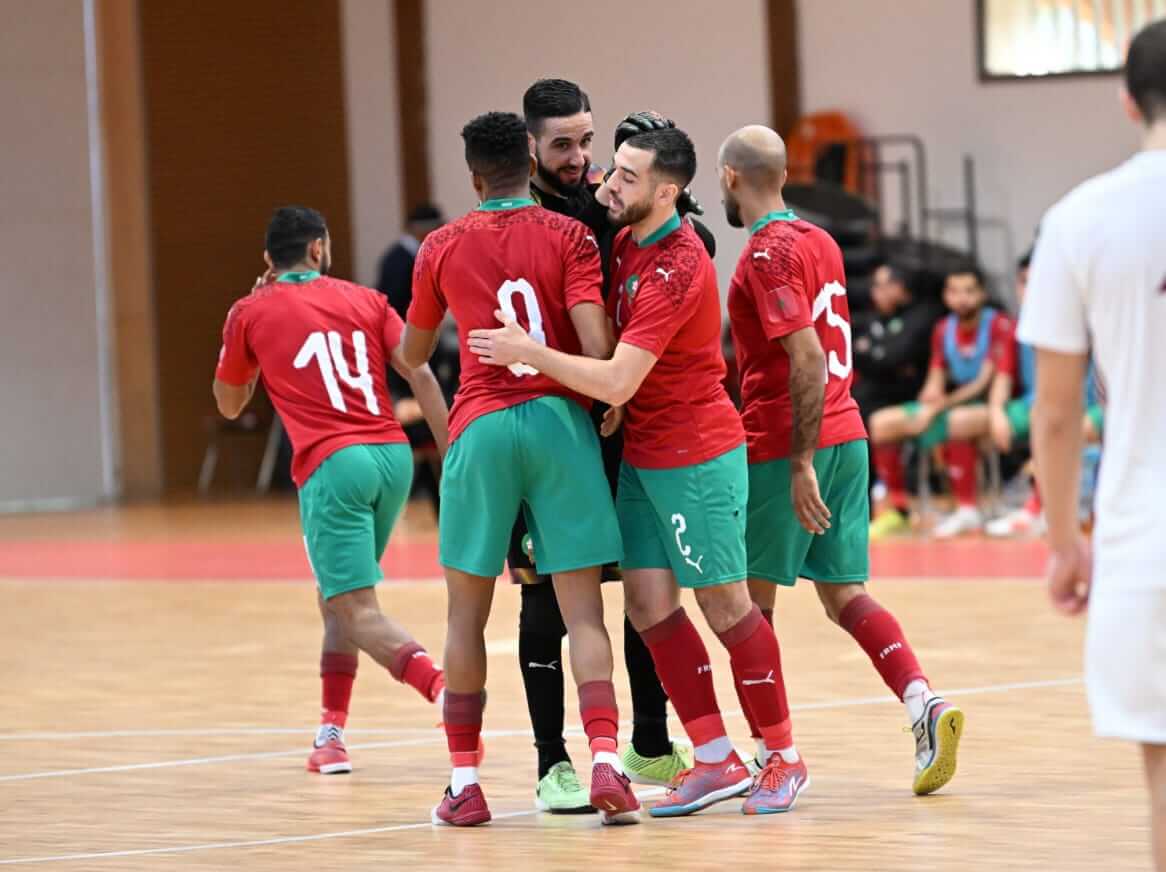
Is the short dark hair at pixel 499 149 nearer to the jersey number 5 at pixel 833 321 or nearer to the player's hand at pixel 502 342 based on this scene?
the player's hand at pixel 502 342

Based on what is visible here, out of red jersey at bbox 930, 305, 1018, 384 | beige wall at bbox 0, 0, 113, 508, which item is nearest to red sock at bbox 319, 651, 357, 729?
red jersey at bbox 930, 305, 1018, 384

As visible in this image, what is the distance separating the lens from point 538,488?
4582 mm

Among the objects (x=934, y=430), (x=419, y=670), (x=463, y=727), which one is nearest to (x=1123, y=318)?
(x=463, y=727)

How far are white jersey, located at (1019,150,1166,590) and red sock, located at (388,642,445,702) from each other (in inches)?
111

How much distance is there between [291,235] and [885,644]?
6.75 feet

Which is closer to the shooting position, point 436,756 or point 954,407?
point 436,756

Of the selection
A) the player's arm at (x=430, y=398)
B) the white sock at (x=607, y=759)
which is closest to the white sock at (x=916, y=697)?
the white sock at (x=607, y=759)

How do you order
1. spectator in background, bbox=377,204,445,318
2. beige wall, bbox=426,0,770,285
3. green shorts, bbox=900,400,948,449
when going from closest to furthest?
1. green shorts, bbox=900,400,948,449
2. spectator in background, bbox=377,204,445,318
3. beige wall, bbox=426,0,770,285

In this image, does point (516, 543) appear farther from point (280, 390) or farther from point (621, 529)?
point (280, 390)

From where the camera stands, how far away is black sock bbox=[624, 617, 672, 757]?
5.28m

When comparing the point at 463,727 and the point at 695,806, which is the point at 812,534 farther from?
the point at 463,727

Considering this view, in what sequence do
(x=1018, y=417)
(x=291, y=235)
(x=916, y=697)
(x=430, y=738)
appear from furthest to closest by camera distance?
1. (x=1018, y=417)
2. (x=430, y=738)
3. (x=291, y=235)
4. (x=916, y=697)

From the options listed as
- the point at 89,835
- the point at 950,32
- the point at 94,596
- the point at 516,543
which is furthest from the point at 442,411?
the point at 950,32

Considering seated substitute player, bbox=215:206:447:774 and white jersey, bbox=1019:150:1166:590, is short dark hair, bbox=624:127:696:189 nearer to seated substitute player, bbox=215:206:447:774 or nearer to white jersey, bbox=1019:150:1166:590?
seated substitute player, bbox=215:206:447:774
